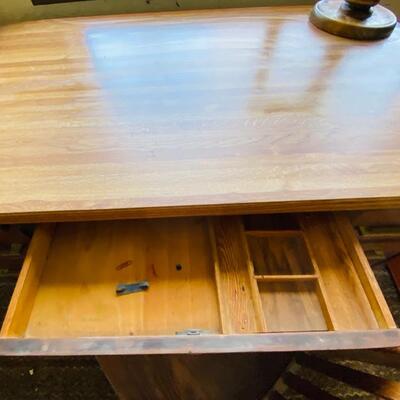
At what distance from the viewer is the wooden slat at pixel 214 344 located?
0.43 meters

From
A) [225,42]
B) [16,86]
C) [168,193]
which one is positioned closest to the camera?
[168,193]

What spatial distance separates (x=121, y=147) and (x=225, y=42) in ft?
1.69

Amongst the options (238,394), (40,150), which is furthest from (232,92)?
(238,394)

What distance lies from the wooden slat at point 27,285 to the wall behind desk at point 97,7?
32.6 inches

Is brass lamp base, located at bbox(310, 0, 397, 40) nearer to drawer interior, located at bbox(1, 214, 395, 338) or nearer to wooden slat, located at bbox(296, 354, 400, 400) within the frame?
drawer interior, located at bbox(1, 214, 395, 338)

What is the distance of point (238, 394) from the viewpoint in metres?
0.69

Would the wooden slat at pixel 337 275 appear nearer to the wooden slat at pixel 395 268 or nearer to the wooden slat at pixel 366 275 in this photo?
the wooden slat at pixel 366 275

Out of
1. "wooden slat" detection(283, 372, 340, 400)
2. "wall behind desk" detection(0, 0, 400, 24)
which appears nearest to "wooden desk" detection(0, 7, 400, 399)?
"wooden slat" detection(283, 372, 340, 400)

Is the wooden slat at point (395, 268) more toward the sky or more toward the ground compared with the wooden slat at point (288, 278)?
more toward the ground

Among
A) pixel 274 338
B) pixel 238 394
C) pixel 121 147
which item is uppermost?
pixel 121 147

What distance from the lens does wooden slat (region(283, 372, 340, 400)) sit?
661mm

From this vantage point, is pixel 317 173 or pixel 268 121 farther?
pixel 268 121

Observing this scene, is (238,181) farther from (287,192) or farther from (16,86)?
(16,86)

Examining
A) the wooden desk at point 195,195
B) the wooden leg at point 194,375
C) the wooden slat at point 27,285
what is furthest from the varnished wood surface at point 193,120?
the wooden leg at point 194,375
